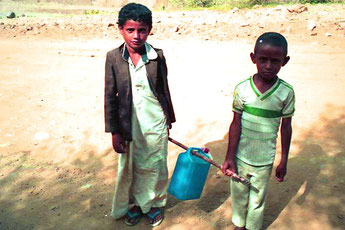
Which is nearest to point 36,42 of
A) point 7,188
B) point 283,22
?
point 283,22

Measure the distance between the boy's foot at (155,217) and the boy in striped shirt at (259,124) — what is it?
25.2 inches

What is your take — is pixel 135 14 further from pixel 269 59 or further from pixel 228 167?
pixel 228 167

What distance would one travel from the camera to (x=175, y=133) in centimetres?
388

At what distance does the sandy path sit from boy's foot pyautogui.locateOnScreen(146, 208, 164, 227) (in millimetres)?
48

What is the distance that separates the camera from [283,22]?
9.54m

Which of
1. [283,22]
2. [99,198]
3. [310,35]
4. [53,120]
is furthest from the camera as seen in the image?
[283,22]

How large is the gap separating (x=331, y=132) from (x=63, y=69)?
5.27 metres

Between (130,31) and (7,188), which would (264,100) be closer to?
(130,31)

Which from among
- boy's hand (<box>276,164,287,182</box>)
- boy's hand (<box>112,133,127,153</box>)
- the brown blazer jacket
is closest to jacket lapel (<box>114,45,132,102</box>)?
the brown blazer jacket

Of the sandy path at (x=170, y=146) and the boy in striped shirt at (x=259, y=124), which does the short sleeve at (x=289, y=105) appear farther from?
the sandy path at (x=170, y=146)

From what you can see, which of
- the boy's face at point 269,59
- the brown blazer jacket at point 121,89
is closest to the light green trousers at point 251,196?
the boy's face at point 269,59

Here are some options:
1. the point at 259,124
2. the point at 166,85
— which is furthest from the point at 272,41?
the point at 166,85

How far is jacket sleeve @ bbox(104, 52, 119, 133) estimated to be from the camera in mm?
2109

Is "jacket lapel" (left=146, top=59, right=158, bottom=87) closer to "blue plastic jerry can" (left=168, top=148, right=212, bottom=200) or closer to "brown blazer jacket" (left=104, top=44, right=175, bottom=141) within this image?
"brown blazer jacket" (left=104, top=44, right=175, bottom=141)
